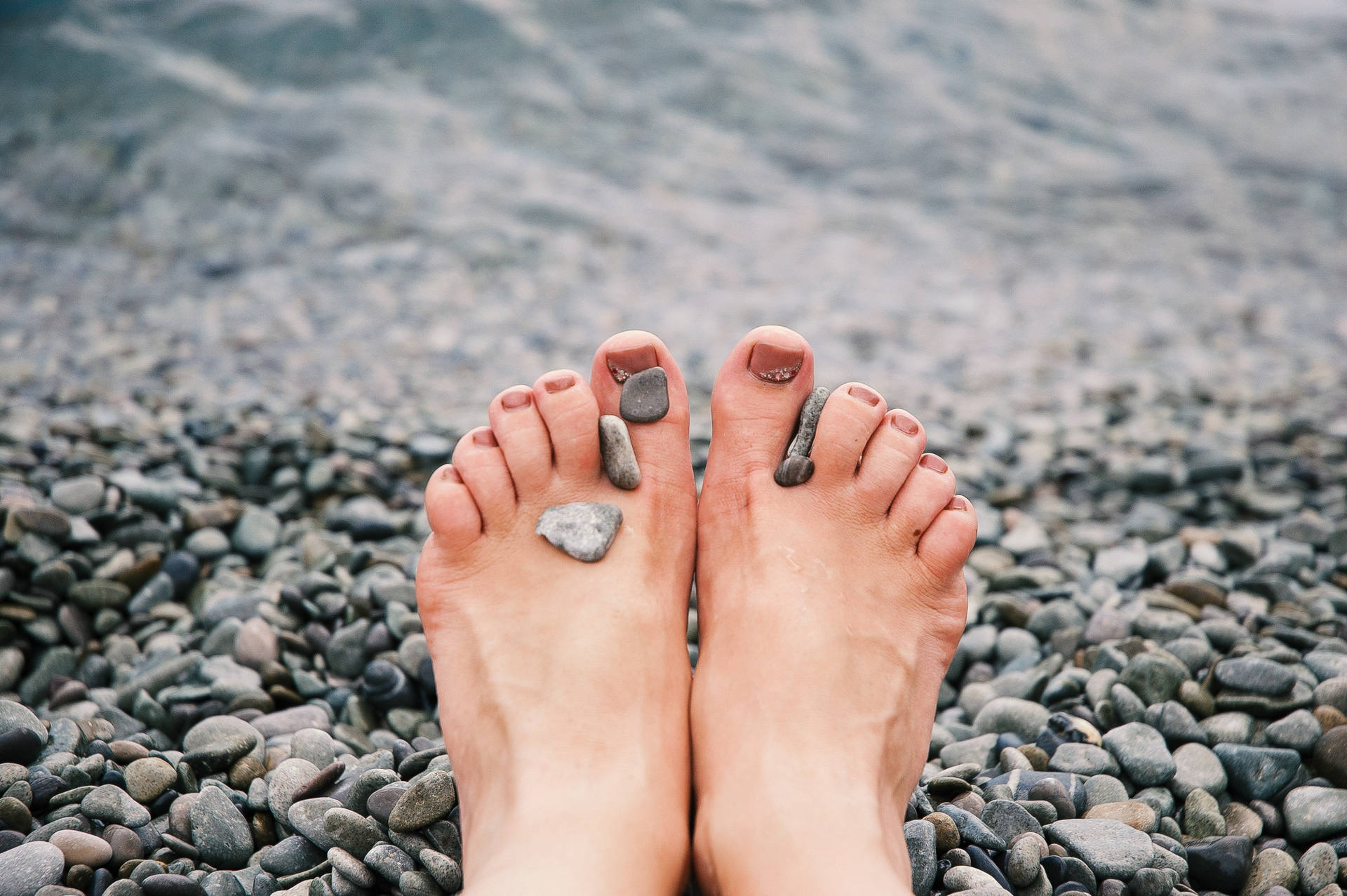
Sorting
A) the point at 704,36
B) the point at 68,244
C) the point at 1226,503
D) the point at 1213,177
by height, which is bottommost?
the point at 68,244

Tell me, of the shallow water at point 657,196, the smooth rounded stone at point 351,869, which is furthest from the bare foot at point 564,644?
the shallow water at point 657,196

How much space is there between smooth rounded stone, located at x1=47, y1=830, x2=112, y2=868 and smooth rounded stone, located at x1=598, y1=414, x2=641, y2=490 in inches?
41.1

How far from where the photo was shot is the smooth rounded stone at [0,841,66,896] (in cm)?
131

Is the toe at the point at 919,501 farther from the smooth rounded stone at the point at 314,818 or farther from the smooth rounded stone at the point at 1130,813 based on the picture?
the smooth rounded stone at the point at 314,818

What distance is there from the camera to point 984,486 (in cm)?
297

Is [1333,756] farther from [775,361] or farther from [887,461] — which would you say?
[775,361]

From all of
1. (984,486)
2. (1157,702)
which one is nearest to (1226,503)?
(984,486)

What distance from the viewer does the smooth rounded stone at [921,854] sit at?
142cm

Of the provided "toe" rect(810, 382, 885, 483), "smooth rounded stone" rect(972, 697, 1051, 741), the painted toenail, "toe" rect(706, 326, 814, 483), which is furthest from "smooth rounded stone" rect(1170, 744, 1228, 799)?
the painted toenail

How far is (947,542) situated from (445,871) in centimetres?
110

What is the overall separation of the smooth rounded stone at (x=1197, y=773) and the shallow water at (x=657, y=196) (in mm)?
2253

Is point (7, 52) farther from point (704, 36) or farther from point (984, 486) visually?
point (984, 486)

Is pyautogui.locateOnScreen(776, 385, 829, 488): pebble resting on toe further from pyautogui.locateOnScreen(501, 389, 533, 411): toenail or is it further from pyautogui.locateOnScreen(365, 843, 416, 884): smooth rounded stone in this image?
pyautogui.locateOnScreen(365, 843, 416, 884): smooth rounded stone

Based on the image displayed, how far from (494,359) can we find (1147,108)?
6887 mm
